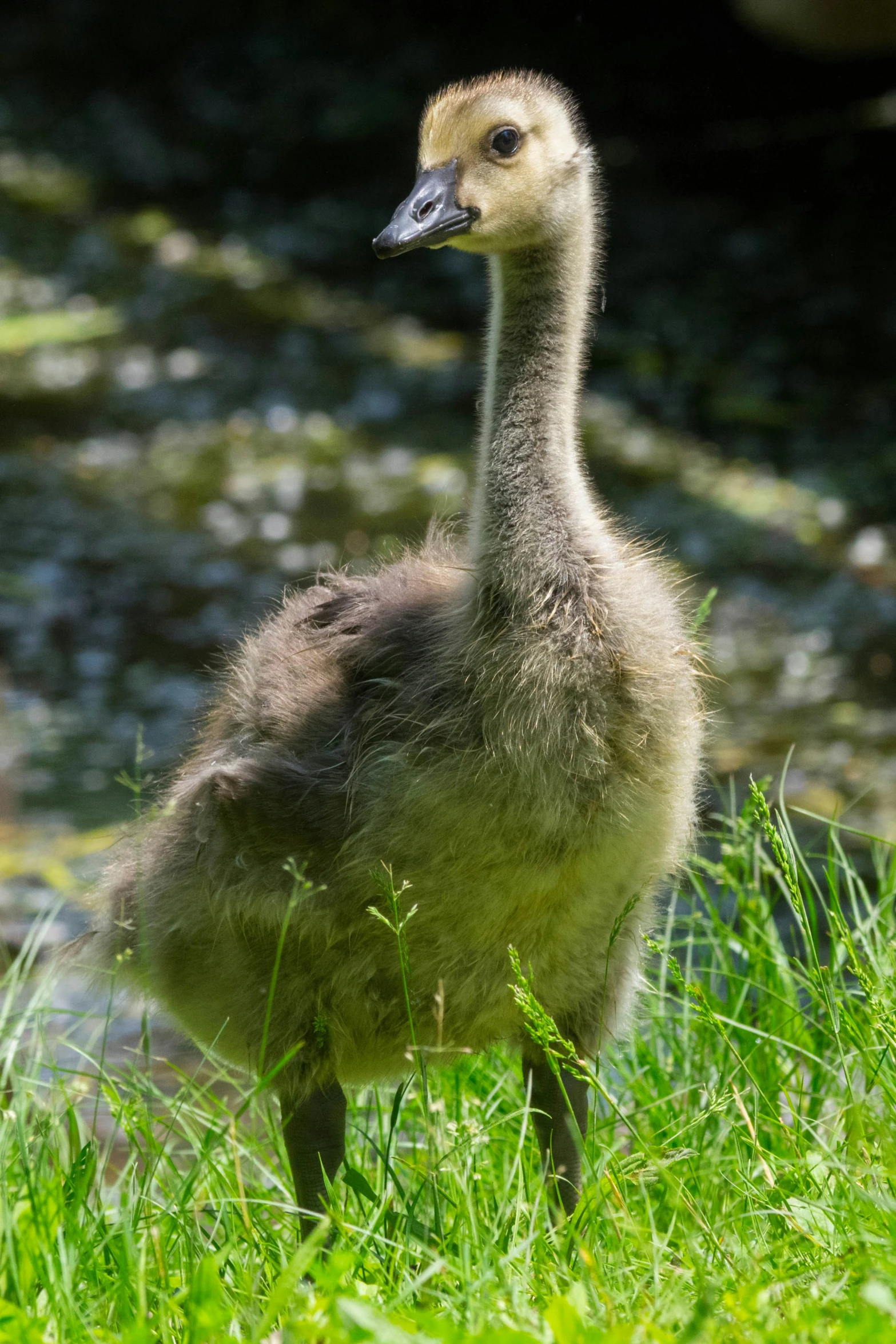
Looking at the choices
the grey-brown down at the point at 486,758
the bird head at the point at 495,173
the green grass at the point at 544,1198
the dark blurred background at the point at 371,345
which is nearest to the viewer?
the green grass at the point at 544,1198

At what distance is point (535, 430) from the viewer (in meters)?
3.16

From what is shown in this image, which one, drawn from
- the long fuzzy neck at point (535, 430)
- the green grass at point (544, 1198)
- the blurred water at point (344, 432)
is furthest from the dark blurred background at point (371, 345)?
the long fuzzy neck at point (535, 430)

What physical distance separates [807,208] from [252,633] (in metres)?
7.05

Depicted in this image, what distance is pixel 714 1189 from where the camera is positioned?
3125mm

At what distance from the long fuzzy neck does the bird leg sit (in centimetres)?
120

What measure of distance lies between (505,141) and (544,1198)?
2.23 metres

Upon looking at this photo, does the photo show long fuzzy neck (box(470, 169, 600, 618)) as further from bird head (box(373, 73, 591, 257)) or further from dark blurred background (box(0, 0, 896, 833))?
dark blurred background (box(0, 0, 896, 833))

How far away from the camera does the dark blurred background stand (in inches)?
271

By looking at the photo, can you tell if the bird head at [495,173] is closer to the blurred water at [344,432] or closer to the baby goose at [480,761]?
the baby goose at [480,761]

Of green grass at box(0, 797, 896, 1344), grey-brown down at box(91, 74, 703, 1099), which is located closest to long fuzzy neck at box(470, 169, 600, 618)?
grey-brown down at box(91, 74, 703, 1099)

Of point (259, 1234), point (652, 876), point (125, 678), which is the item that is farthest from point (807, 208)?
point (259, 1234)

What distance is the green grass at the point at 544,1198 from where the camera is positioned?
2.41m

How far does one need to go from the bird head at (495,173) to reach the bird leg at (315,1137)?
1.81m

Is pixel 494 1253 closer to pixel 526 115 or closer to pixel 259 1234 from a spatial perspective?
pixel 259 1234
